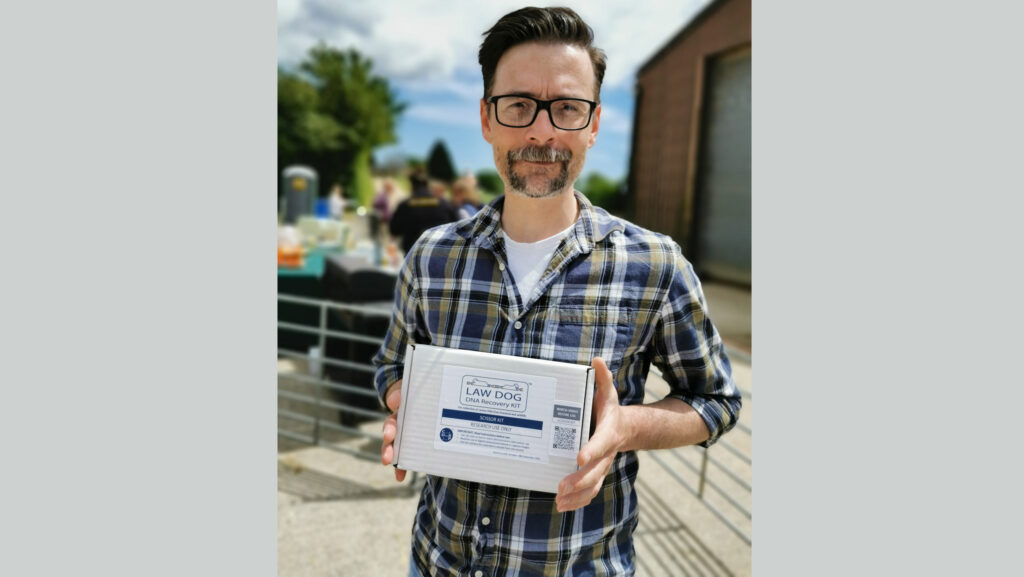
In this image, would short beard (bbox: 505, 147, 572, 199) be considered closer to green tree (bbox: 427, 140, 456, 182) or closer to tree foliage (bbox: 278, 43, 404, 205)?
tree foliage (bbox: 278, 43, 404, 205)

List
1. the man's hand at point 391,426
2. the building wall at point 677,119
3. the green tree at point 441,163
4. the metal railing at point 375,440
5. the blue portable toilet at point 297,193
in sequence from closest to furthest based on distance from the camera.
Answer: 1. the man's hand at point 391,426
2. the metal railing at point 375,440
3. the building wall at point 677,119
4. the blue portable toilet at point 297,193
5. the green tree at point 441,163

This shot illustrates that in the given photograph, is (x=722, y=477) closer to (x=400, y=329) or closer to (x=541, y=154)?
(x=400, y=329)

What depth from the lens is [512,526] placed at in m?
1.27

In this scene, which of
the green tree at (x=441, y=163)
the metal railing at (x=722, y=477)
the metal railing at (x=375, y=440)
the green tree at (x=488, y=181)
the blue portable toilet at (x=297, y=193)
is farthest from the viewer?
the green tree at (x=441, y=163)

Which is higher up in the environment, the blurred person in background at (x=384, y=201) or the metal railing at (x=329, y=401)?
the blurred person in background at (x=384, y=201)

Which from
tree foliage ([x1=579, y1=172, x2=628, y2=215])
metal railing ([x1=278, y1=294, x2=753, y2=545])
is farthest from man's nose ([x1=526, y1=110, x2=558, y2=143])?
metal railing ([x1=278, y1=294, x2=753, y2=545])

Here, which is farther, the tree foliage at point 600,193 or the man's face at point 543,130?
the tree foliage at point 600,193

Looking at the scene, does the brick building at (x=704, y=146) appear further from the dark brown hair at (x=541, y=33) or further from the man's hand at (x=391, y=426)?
the man's hand at (x=391, y=426)

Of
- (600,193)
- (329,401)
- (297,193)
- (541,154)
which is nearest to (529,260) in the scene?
(541,154)

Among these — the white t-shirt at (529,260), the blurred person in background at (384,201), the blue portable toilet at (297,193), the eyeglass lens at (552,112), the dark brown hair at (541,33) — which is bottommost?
the white t-shirt at (529,260)

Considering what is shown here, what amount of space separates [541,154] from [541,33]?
0.26 metres

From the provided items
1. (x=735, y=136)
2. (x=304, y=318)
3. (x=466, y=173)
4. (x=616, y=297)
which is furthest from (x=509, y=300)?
(x=735, y=136)

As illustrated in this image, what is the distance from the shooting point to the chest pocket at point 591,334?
4.17 ft

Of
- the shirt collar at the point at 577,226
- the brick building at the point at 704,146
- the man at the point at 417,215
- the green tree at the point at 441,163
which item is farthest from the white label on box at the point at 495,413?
the green tree at the point at 441,163
